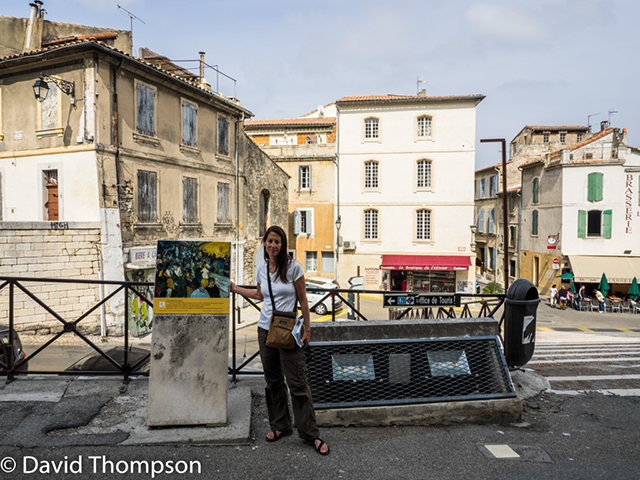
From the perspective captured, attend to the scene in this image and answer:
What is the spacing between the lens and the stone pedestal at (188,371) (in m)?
3.52

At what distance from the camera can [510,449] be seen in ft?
11.5

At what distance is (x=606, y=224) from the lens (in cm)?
2686

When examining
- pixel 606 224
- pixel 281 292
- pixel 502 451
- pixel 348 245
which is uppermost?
pixel 606 224

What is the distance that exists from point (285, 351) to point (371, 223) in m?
26.6

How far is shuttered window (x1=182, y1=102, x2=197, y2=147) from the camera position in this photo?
59.0 ft

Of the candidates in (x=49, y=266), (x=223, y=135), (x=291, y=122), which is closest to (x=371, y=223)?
(x=291, y=122)

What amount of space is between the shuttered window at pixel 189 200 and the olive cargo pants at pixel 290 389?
50.6 ft

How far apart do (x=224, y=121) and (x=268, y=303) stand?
60.8ft

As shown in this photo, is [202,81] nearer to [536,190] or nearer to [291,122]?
[291,122]

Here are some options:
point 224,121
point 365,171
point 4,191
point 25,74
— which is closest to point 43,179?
point 4,191

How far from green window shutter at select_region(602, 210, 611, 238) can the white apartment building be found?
25.2 feet

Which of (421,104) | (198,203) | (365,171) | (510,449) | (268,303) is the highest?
(421,104)

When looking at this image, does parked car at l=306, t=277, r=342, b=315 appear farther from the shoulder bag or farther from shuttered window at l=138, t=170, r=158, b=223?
the shoulder bag

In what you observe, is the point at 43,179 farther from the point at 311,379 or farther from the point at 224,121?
the point at 311,379
